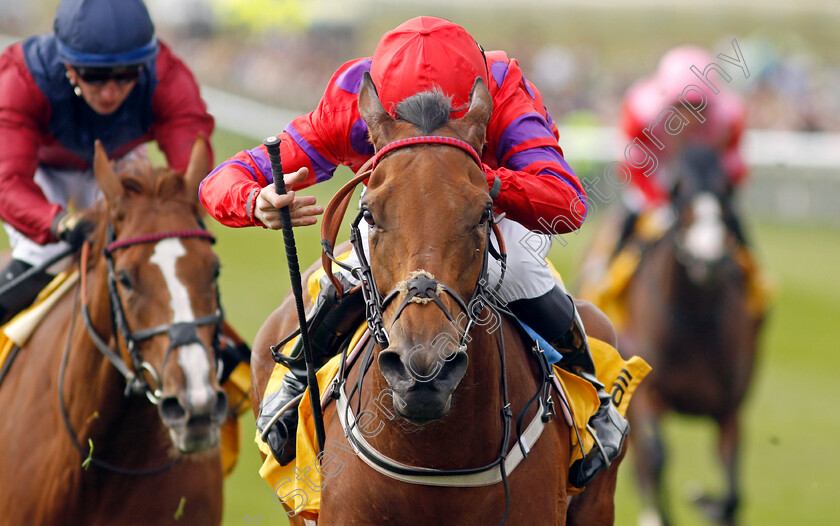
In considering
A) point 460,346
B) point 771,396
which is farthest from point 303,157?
point 771,396

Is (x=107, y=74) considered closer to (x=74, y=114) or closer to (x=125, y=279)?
(x=74, y=114)

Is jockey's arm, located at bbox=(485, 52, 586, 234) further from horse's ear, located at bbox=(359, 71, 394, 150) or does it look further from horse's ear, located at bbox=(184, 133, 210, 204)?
horse's ear, located at bbox=(184, 133, 210, 204)

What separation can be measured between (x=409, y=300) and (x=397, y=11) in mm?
32984

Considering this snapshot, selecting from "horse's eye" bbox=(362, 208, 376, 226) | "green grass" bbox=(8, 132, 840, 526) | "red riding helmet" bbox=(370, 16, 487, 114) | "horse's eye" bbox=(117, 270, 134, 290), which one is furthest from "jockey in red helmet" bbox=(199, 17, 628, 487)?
"green grass" bbox=(8, 132, 840, 526)

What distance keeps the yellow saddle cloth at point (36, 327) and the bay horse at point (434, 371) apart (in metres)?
1.67

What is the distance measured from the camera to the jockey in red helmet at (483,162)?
302 centimetres

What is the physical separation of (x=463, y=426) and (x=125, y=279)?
177cm

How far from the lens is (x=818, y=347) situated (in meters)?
11.9

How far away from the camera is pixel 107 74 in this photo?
15.3 feet

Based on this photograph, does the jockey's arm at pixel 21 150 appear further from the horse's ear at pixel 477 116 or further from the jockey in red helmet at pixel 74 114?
the horse's ear at pixel 477 116

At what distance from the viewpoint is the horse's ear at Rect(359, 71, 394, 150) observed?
2846mm

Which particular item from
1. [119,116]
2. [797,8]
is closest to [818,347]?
[119,116]

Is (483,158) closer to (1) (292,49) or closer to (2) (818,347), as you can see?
(2) (818,347)

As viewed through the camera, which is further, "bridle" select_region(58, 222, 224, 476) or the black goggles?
the black goggles
